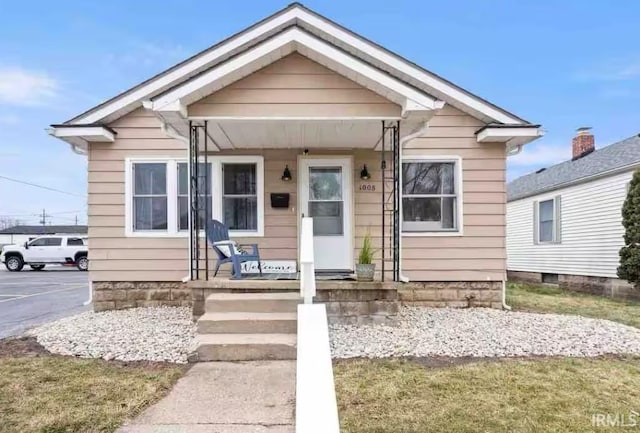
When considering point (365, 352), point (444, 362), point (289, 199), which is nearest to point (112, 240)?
point (289, 199)

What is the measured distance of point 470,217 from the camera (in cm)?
755

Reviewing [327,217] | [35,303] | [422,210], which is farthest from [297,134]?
[35,303]

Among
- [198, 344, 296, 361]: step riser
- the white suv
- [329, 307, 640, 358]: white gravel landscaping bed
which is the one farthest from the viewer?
the white suv

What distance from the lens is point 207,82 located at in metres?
5.43

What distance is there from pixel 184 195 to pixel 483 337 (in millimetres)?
5204

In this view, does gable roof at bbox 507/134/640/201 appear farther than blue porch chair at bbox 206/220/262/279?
Yes

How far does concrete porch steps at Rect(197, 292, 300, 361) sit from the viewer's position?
179 inches

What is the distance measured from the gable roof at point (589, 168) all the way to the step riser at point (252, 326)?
30.9 ft

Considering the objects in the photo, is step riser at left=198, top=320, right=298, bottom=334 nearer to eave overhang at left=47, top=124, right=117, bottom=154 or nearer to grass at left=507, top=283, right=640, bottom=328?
eave overhang at left=47, top=124, right=117, bottom=154

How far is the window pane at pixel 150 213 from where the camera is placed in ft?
24.9

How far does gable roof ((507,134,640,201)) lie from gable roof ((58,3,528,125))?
548 centimetres

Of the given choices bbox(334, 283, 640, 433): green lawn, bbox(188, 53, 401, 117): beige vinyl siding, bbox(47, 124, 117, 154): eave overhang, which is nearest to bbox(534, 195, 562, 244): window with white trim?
bbox(334, 283, 640, 433): green lawn

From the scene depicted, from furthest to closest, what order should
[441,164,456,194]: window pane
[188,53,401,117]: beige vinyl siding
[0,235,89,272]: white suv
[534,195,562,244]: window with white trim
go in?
[0,235,89,272]: white suv
[534,195,562,244]: window with white trim
[441,164,456,194]: window pane
[188,53,401,117]: beige vinyl siding

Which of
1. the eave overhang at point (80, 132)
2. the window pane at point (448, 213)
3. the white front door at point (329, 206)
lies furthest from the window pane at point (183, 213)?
the window pane at point (448, 213)
